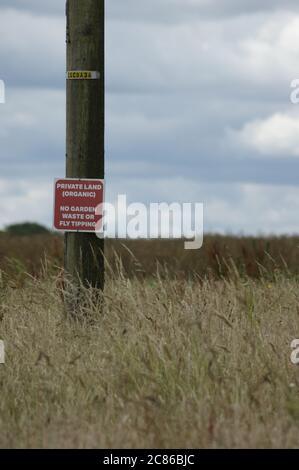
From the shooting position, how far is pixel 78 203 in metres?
8.97

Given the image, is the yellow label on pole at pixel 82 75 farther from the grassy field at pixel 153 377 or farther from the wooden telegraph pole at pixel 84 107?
the grassy field at pixel 153 377

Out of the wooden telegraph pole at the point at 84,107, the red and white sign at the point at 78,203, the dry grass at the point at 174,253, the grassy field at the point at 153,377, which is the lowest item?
the grassy field at the point at 153,377

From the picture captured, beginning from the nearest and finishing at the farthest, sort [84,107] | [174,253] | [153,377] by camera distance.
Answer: [153,377] → [84,107] → [174,253]

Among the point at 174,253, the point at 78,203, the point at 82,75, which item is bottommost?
the point at 78,203

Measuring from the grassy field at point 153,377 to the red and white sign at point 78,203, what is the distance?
630 mm

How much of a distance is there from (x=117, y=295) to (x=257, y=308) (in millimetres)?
1321

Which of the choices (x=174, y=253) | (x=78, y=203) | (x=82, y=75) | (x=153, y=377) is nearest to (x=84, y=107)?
(x=82, y=75)

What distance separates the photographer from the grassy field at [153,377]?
5.68 metres

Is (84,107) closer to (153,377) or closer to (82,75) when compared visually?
(82,75)

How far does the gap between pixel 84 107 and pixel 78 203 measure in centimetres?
86

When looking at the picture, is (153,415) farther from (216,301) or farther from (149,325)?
(216,301)

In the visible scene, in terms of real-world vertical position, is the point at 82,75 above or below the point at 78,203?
above

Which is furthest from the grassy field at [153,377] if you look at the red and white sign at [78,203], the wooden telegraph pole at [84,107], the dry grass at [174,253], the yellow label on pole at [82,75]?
the dry grass at [174,253]

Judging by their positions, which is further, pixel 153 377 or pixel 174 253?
pixel 174 253
